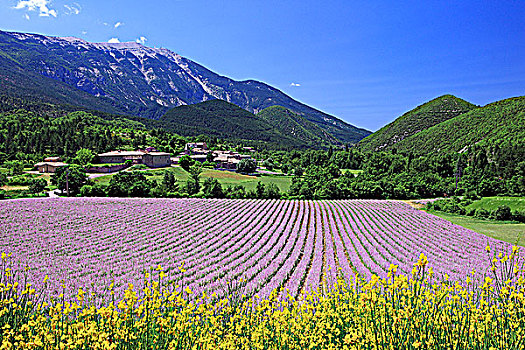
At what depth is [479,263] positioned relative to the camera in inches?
522

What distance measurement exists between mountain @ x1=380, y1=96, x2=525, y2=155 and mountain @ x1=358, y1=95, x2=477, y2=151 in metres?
14.4

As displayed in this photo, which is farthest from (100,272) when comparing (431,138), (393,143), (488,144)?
(393,143)

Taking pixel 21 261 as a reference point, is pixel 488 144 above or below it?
above

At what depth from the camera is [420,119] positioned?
5084 inches

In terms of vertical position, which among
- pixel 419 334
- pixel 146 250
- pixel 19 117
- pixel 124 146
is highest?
pixel 19 117

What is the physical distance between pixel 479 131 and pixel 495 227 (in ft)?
237

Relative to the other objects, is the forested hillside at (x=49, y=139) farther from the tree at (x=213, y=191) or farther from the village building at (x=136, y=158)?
the tree at (x=213, y=191)

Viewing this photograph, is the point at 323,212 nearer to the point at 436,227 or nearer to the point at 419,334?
the point at 436,227

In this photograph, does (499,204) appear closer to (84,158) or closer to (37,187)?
(37,187)

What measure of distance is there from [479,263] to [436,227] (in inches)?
411

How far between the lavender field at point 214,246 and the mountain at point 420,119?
4253 inches

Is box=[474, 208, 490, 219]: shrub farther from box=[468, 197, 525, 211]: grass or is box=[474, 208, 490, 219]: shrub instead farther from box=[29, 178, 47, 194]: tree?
box=[29, 178, 47, 194]: tree

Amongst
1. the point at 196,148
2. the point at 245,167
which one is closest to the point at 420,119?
the point at 196,148

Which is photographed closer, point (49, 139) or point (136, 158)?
point (136, 158)
